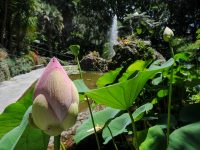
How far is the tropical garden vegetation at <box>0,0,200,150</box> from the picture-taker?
669 mm

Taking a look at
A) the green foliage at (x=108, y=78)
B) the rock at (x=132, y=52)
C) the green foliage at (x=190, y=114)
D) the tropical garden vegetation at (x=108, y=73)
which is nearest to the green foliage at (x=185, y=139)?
the tropical garden vegetation at (x=108, y=73)

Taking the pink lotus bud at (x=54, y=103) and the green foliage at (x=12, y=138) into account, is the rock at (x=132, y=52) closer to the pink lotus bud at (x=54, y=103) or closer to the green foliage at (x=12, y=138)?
the green foliage at (x=12, y=138)

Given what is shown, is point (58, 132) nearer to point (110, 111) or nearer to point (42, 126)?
point (42, 126)

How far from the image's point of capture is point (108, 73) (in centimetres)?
177

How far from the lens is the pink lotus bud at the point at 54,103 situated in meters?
0.62

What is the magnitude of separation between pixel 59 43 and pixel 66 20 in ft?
9.10

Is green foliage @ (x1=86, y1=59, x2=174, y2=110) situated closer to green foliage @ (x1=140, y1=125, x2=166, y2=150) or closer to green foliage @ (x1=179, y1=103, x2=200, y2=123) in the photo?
green foliage @ (x1=140, y1=125, x2=166, y2=150)

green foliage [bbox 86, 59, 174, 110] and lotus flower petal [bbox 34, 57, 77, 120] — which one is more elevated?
lotus flower petal [bbox 34, 57, 77, 120]

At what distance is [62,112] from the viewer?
0.62 meters

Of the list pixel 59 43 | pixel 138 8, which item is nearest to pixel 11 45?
pixel 59 43

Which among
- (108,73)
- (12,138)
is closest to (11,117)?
(12,138)

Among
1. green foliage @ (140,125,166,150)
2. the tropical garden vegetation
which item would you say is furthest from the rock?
green foliage @ (140,125,166,150)

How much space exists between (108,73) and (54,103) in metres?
1.16

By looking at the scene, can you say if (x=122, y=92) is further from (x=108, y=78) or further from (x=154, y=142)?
(x=108, y=78)
